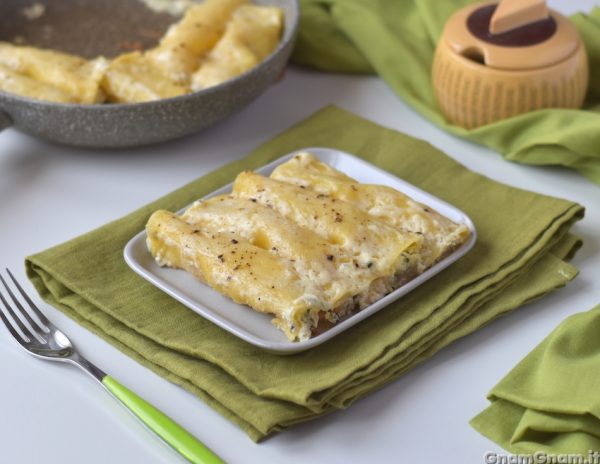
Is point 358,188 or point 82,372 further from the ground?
point 358,188

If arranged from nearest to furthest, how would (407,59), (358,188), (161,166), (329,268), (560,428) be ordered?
(560,428) < (329,268) < (358,188) < (161,166) < (407,59)

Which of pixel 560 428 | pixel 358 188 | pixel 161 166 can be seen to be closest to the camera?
pixel 560 428

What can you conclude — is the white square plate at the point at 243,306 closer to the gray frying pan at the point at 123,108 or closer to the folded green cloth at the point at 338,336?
the folded green cloth at the point at 338,336

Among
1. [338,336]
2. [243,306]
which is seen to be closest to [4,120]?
[243,306]

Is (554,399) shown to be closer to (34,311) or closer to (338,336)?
(338,336)

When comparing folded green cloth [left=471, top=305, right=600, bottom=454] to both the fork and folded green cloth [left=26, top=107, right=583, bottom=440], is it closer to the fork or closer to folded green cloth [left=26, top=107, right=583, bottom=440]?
folded green cloth [left=26, top=107, right=583, bottom=440]

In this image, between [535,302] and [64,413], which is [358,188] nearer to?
[535,302]

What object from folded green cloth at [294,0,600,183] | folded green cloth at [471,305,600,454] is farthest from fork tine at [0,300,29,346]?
folded green cloth at [294,0,600,183]

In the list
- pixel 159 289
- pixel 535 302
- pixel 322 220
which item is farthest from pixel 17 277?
pixel 535 302
